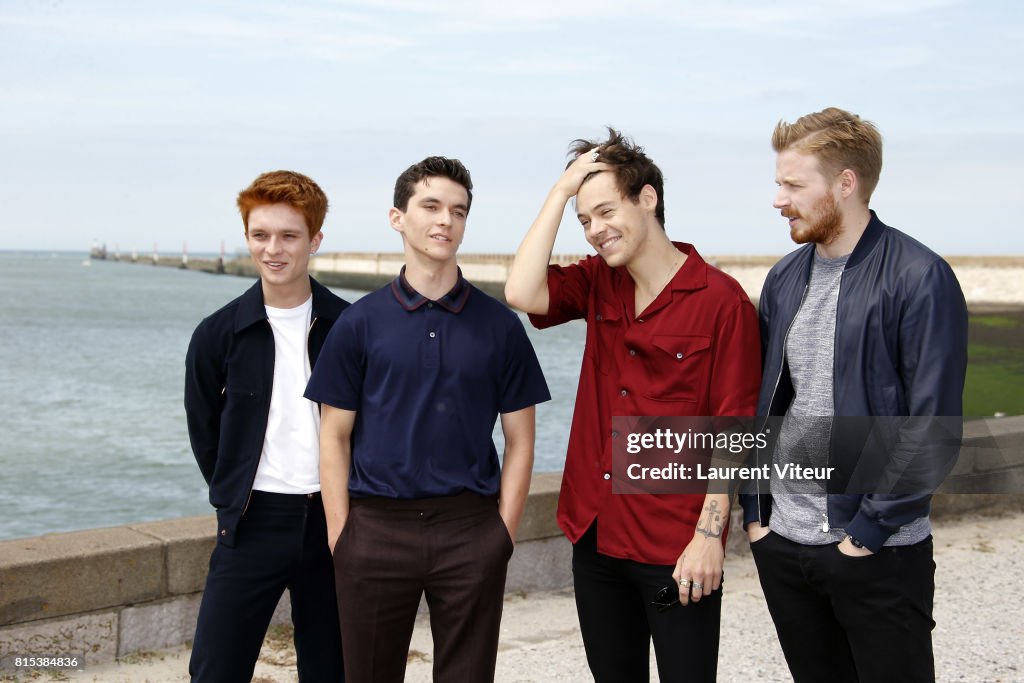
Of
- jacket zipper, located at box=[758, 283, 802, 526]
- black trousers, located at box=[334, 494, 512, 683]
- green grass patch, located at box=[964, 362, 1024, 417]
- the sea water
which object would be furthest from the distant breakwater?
the sea water

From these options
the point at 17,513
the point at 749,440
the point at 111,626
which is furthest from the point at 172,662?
the point at 17,513

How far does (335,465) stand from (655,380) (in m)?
1.03

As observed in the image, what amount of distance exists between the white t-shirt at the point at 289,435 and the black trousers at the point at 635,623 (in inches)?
37.8

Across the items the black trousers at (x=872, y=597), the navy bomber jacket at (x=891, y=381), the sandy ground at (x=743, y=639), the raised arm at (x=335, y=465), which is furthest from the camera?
the sandy ground at (x=743, y=639)

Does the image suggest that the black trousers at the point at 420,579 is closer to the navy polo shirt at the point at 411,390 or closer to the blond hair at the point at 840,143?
the navy polo shirt at the point at 411,390

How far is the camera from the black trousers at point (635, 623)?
3.27 m

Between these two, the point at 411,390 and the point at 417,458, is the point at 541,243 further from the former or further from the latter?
the point at 417,458

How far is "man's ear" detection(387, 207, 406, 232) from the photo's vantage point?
11.3 ft

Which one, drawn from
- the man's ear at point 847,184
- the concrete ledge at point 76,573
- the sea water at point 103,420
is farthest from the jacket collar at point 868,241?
the sea water at point 103,420

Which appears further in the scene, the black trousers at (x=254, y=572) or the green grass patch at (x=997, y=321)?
the green grass patch at (x=997, y=321)

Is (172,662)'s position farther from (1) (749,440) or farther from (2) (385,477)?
(1) (749,440)

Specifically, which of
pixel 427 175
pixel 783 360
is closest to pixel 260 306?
pixel 427 175

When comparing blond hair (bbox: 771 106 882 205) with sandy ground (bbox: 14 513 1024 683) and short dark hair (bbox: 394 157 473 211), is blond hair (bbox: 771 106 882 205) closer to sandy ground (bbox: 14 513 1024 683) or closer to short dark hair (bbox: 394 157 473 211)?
short dark hair (bbox: 394 157 473 211)

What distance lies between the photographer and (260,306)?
3.74m
